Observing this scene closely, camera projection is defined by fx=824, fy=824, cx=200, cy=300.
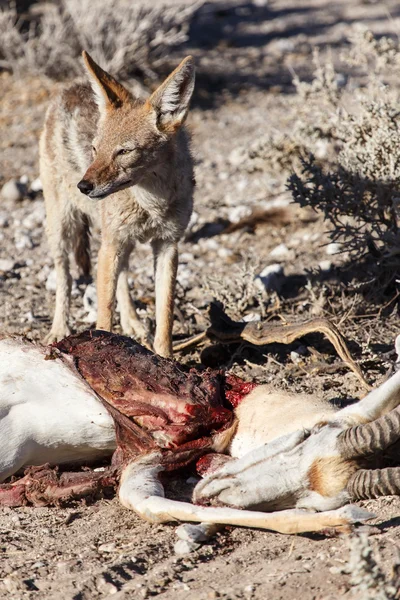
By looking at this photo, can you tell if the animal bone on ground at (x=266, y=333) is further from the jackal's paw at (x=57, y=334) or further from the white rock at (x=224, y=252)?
the white rock at (x=224, y=252)

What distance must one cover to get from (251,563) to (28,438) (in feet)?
3.50

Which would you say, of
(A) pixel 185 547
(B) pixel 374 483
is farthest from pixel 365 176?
(A) pixel 185 547

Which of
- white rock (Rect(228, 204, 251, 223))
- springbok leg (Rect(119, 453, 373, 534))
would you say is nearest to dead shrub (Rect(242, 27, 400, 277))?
white rock (Rect(228, 204, 251, 223))

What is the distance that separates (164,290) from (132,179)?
0.72 meters

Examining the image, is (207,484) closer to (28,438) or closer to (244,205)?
(28,438)

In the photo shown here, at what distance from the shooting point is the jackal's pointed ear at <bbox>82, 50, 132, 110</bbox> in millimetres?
4750

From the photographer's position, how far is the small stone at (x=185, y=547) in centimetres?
285

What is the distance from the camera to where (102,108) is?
16.1 ft

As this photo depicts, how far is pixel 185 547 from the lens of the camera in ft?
9.36

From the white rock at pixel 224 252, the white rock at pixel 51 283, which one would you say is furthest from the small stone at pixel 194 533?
the white rock at pixel 224 252

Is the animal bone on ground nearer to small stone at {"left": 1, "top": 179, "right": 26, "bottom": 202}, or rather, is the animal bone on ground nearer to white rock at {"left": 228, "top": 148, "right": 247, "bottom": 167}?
small stone at {"left": 1, "top": 179, "right": 26, "bottom": 202}

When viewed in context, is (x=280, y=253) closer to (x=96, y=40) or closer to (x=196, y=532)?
(x=196, y=532)

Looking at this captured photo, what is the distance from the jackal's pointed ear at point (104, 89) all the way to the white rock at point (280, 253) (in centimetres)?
195

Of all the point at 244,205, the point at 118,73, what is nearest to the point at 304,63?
the point at 118,73
